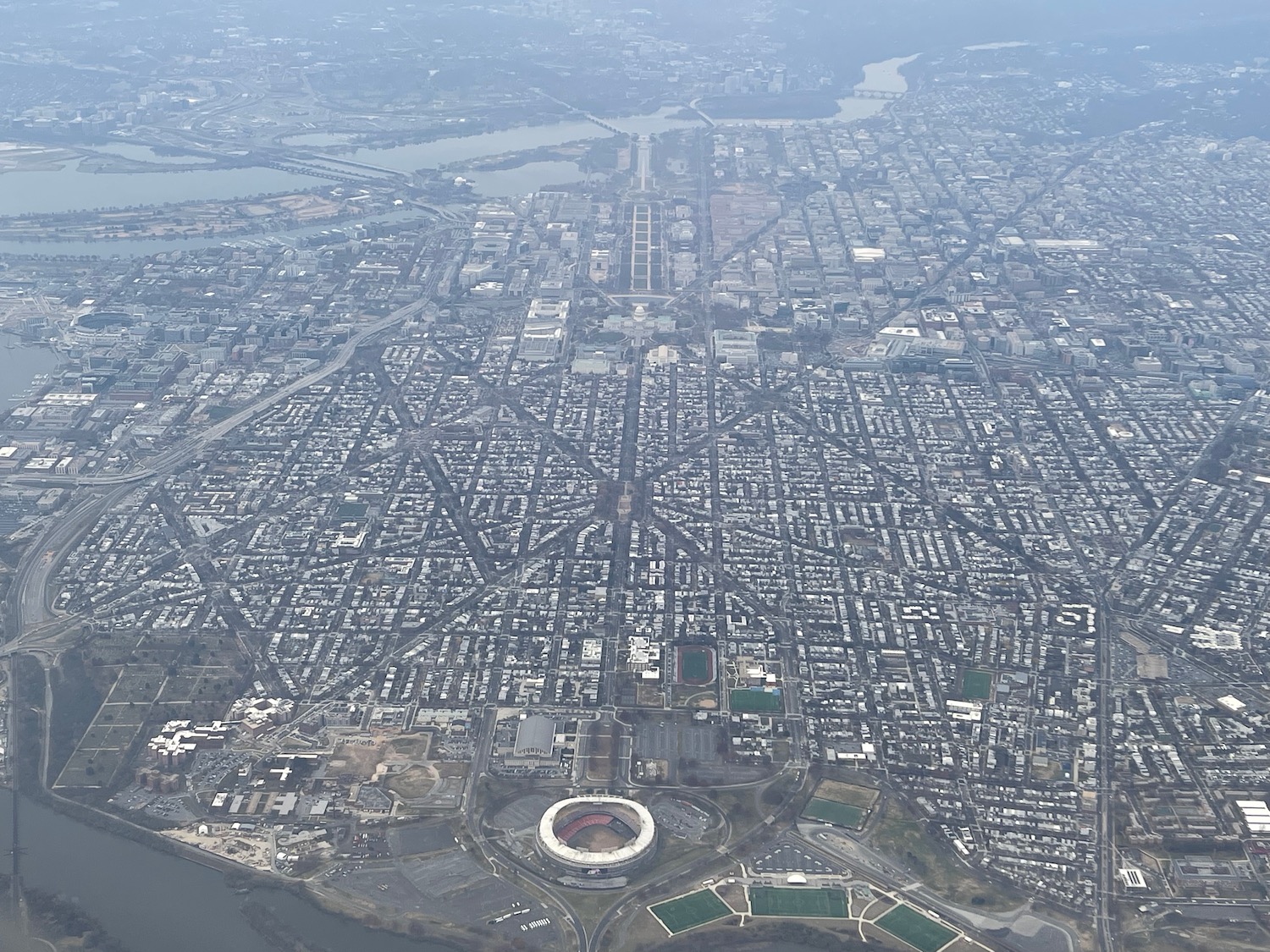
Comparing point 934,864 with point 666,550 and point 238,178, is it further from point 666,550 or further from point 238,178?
point 238,178

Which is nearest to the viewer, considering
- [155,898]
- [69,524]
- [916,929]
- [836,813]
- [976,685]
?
[916,929]

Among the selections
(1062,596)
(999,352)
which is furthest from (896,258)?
(1062,596)

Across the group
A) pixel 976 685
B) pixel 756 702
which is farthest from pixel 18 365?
pixel 976 685

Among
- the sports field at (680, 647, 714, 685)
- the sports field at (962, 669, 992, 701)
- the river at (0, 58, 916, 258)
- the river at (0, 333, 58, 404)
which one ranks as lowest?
the sports field at (962, 669, 992, 701)

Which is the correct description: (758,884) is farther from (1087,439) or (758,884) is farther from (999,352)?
(999,352)

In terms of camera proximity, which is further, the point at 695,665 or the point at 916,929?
the point at 695,665

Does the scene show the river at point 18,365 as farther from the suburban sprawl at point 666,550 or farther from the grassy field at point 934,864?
the grassy field at point 934,864

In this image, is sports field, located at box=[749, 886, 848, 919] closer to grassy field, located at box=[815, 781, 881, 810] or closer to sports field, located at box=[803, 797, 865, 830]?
sports field, located at box=[803, 797, 865, 830]

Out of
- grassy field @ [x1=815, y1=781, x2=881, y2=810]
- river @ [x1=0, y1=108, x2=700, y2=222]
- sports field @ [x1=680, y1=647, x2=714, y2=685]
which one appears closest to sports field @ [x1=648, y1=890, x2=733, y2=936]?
grassy field @ [x1=815, y1=781, x2=881, y2=810]
